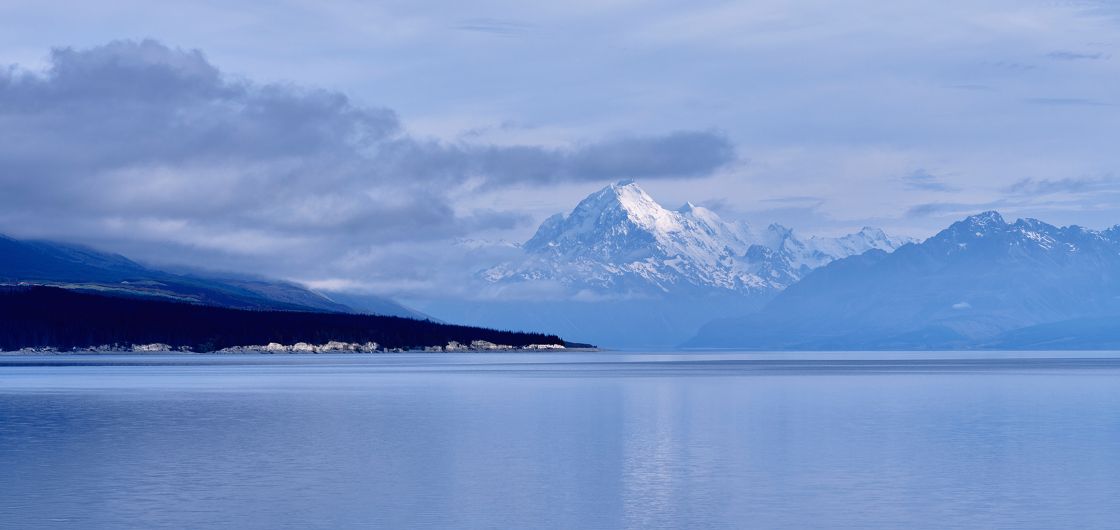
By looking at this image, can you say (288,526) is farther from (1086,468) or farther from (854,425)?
(854,425)

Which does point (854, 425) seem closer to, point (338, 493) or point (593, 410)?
point (593, 410)

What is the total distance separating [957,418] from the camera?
303 ft

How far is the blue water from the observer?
4684cm

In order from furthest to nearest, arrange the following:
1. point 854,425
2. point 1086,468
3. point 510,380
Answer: point 510,380, point 854,425, point 1086,468

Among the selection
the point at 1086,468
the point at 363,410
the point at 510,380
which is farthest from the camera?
the point at 510,380

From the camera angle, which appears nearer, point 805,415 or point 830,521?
point 830,521

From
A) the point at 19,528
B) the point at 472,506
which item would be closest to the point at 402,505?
the point at 472,506

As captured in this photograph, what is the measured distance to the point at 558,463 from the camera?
208ft

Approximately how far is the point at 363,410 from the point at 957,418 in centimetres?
4646

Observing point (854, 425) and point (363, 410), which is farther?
point (363, 410)

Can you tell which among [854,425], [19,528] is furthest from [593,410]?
[19,528]

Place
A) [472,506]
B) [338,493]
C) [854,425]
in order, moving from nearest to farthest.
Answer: [472,506] < [338,493] < [854,425]

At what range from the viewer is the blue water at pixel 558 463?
154 ft

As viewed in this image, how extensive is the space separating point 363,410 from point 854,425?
3988 centimetres
